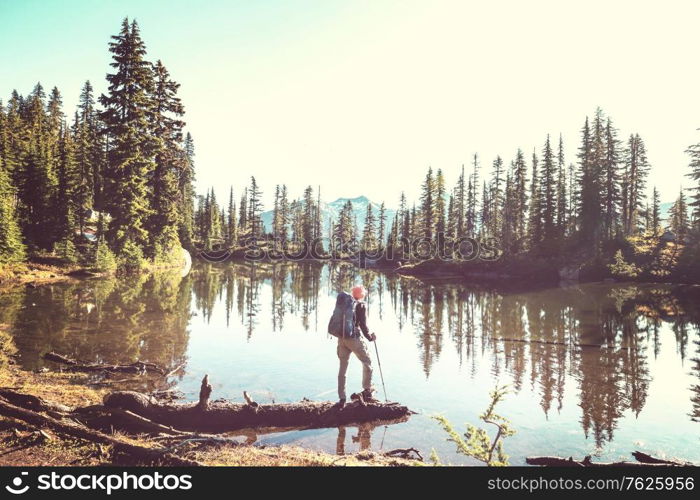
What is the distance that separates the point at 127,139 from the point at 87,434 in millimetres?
33150

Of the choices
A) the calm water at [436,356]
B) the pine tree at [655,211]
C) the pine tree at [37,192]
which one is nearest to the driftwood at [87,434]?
the calm water at [436,356]

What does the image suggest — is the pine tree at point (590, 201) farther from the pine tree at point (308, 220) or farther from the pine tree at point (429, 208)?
the pine tree at point (308, 220)

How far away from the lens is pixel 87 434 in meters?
5.77

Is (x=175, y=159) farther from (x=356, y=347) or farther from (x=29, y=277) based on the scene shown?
(x=356, y=347)

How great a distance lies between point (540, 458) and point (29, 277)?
3715cm

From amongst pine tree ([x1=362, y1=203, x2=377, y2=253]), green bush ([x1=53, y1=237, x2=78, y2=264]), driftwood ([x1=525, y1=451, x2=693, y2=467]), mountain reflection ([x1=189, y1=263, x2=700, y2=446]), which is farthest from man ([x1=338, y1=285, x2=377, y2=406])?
pine tree ([x1=362, y1=203, x2=377, y2=253])

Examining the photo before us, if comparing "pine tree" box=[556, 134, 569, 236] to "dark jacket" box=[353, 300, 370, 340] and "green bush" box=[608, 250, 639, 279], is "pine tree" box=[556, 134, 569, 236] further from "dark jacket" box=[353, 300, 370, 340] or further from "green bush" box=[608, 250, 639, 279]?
"dark jacket" box=[353, 300, 370, 340]

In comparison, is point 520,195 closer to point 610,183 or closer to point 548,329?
point 610,183

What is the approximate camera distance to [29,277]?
30.8m

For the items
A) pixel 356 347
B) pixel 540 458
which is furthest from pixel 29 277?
pixel 540 458

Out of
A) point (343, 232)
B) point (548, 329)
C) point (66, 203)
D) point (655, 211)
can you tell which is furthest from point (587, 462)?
point (343, 232)

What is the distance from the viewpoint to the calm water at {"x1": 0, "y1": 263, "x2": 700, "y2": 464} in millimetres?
7977

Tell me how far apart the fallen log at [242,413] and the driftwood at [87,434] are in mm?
1053

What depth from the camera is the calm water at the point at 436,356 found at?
26.2 feet
